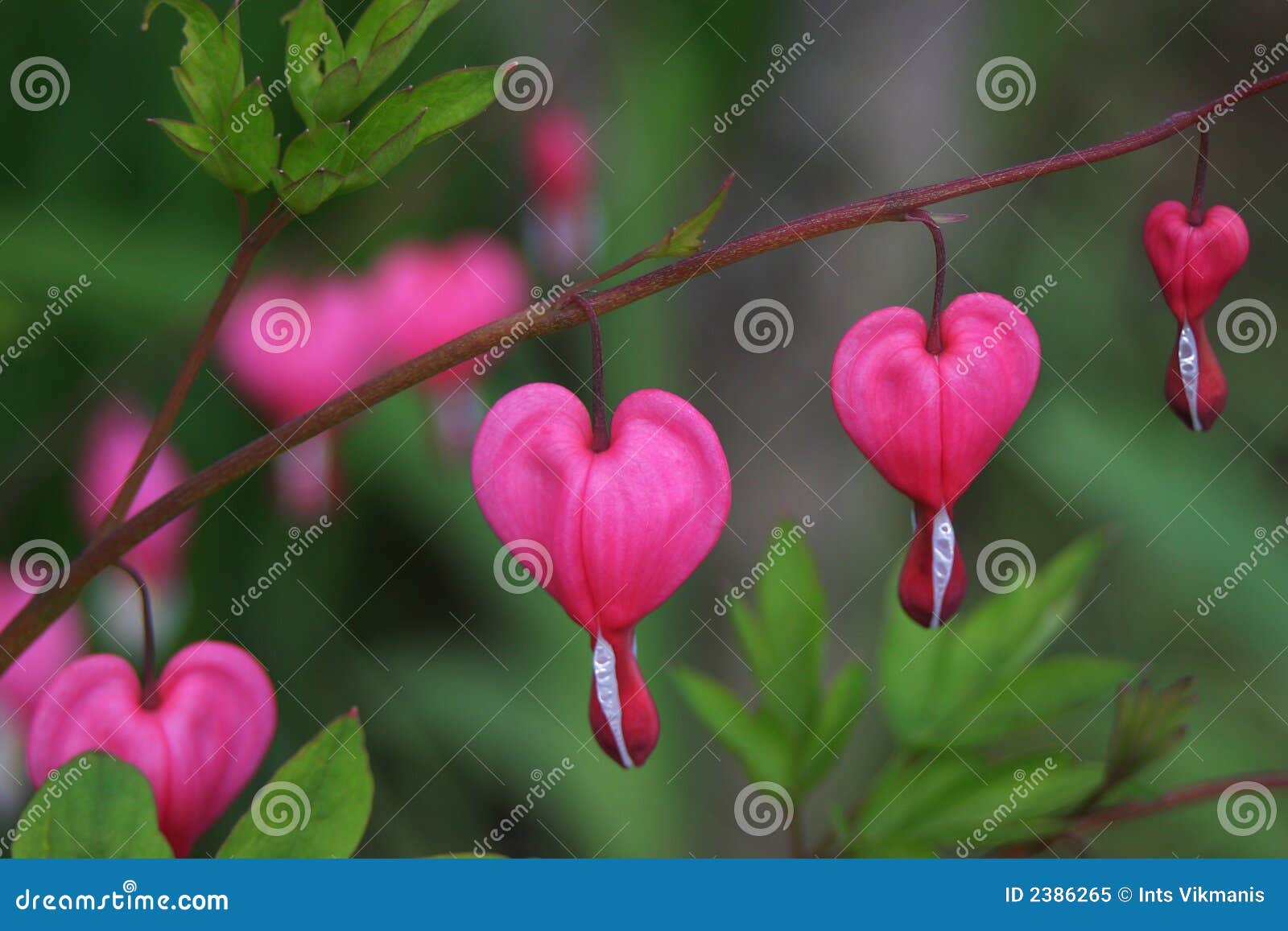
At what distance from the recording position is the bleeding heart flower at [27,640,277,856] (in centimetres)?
70

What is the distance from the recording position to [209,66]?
60 centimetres

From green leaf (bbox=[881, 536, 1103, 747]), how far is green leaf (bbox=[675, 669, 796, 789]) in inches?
3.8

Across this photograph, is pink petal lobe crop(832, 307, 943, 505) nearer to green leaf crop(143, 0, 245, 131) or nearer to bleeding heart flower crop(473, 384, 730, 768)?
bleeding heart flower crop(473, 384, 730, 768)

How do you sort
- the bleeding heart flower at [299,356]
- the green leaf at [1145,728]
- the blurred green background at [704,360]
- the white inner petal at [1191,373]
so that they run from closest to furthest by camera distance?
1. the white inner petal at [1191,373]
2. the green leaf at [1145,728]
3. the bleeding heart flower at [299,356]
4. the blurred green background at [704,360]

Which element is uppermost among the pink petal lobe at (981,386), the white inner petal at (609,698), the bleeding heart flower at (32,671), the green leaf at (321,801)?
the pink petal lobe at (981,386)

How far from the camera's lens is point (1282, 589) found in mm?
1896

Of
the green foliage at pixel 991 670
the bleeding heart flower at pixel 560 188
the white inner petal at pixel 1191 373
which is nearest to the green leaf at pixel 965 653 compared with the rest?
the green foliage at pixel 991 670

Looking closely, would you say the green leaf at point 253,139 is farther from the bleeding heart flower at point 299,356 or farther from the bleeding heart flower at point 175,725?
the bleeding heart flower at point 299,356

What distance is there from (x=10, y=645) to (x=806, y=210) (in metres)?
1.37

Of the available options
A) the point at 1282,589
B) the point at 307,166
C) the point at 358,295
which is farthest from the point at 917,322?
the point at 1282,589

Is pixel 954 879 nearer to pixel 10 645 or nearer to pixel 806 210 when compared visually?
pixel 10 645

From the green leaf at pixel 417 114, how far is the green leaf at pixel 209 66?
6 centimetres

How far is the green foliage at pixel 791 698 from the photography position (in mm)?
972

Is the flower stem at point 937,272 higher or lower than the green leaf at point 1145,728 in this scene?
higher
